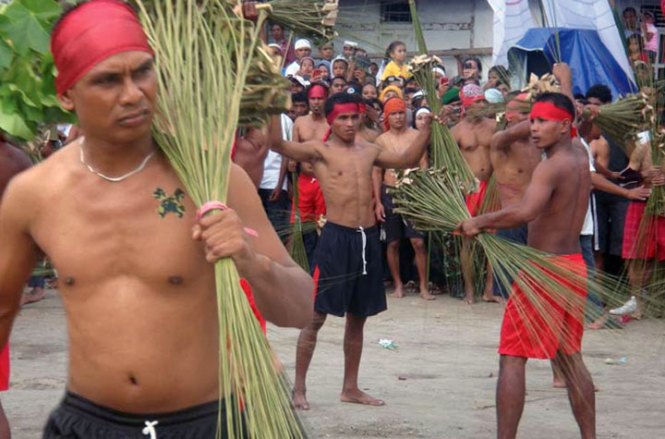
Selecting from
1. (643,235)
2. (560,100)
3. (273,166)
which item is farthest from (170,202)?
(273,166)

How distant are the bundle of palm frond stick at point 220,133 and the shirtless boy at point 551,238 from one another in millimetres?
3257

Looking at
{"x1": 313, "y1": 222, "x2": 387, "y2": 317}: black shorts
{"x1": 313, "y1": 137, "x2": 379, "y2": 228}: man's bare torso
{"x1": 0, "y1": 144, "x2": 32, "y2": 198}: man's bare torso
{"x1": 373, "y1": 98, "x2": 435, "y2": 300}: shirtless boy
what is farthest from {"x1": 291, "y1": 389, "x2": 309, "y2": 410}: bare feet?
→ {"x1": 373, "y1": 98, "x2": 435, "y2": 300}: shirtless boy

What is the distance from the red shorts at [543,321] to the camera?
6238 millimetres

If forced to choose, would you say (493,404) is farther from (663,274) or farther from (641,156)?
(641,156)

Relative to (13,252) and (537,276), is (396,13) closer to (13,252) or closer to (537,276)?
(537,276)

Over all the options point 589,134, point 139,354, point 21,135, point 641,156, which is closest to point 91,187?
point 139,354

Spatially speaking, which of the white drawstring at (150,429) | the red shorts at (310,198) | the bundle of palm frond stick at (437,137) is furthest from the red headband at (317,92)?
the white drawstring at (150,429)

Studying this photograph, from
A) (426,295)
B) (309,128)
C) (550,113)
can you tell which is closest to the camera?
(550,113)

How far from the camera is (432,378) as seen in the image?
28.3 ft

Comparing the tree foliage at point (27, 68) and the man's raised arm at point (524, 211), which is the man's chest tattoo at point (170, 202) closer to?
the tree foliage at point (27, 68)

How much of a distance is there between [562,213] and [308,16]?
1752mm

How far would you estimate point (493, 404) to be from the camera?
7.83 meters

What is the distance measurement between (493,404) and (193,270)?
499cm

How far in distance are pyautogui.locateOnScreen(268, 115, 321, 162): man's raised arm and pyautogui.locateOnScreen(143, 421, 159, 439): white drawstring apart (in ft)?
14.3
